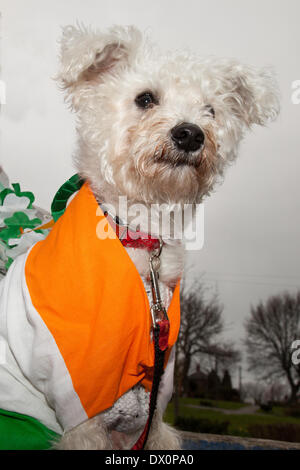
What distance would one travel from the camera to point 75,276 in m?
1.89

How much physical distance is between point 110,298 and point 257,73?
76.6 inches

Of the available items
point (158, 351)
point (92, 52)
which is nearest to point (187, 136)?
point (92, 52)

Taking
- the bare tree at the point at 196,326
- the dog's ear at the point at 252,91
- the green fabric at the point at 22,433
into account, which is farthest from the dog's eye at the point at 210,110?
the bare tree at the point at 196,326

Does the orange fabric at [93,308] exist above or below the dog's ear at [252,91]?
below

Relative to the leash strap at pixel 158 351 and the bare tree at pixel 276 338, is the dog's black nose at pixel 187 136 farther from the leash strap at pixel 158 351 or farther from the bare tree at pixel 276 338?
the bare tree at pixel 276 338

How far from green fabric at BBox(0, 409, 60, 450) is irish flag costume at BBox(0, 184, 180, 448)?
0.01 meters

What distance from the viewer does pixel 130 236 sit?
2.16m

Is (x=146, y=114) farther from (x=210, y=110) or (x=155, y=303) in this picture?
(x=155, y=303)

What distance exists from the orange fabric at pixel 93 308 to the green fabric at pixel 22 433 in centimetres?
29

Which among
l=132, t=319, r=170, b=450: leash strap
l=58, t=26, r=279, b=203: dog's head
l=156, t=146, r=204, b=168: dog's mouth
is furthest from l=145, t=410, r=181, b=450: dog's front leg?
l=156, t=146, r=204, b=168: dog's mouth

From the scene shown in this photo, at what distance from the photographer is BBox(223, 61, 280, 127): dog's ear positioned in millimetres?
2707

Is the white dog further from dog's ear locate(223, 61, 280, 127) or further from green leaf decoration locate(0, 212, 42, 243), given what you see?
green leaf decoration locate(0, 212, 42, 243)

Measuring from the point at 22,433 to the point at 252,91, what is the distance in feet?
8.15

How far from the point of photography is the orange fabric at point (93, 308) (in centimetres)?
180
